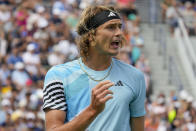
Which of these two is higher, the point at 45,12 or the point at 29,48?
the point at 45,12

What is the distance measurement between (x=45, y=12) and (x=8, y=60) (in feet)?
7.18

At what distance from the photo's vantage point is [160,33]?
16.0 m

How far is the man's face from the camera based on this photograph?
3861mm

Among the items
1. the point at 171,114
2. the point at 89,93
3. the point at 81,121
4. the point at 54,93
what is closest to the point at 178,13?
the point at 171,114

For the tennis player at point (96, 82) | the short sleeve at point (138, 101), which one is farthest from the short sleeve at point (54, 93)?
the short sleeve at point (138, 101)

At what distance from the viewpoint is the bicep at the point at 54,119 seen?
373cm

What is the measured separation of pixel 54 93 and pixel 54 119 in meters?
0.19

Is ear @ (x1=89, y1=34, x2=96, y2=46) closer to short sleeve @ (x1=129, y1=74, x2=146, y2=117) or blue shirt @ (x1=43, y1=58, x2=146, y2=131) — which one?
blue shirt @ (x1=43, y1=58, x2=146, y2=131)

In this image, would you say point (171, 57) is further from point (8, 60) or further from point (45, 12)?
point (8, 60)

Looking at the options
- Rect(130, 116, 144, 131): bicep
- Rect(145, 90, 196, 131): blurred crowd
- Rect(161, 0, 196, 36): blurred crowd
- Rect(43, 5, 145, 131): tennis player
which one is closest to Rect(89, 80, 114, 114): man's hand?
Rect(43, 5, 145, 131): tennis player

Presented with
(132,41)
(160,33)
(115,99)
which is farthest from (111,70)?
(160,33)

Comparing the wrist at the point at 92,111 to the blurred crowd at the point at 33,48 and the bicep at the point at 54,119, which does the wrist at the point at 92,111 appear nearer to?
the bicep at the point at 54,119

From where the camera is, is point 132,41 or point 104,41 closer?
point 104,41

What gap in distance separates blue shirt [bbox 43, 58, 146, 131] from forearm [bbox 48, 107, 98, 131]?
266 millimetres
